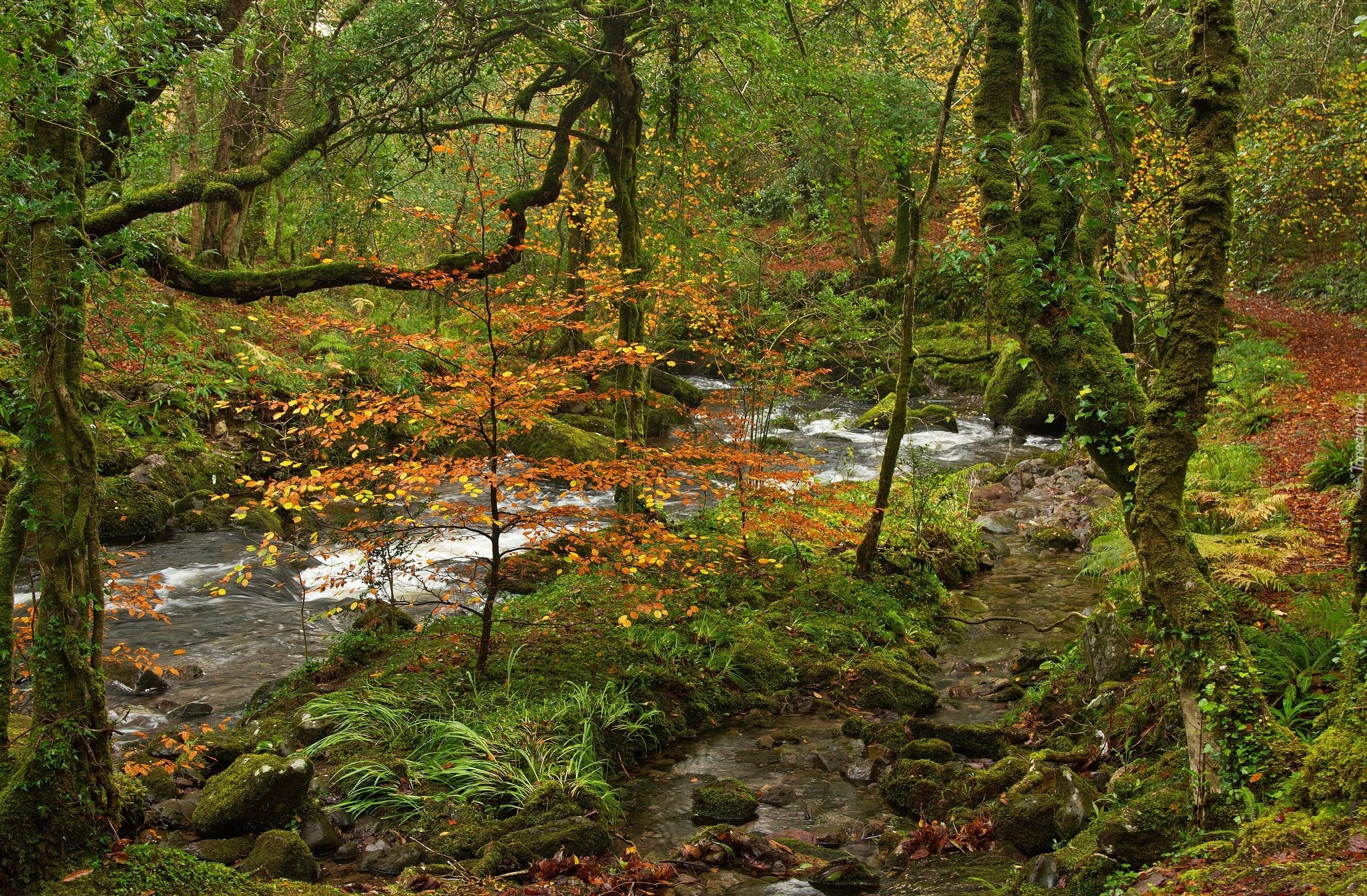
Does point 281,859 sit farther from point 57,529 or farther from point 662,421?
point 662,421

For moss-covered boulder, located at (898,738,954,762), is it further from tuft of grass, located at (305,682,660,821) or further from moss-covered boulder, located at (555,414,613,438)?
moss-covered boulder, located at (555,414,613,438)

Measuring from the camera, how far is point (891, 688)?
778cm

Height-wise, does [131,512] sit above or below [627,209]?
below

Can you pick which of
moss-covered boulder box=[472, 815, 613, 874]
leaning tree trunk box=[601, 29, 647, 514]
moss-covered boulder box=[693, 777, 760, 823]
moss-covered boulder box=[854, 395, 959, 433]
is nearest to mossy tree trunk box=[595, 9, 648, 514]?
leaning tree trunk box=[601, 29, 647, 514]

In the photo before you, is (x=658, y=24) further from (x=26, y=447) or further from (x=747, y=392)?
(x=26, y=447)

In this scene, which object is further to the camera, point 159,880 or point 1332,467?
point 1332,467

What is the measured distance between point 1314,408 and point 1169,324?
10527 millimetres

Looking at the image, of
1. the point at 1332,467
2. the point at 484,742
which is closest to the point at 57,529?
the point at 484,742

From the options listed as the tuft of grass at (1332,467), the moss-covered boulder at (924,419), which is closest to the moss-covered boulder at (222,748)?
the tuft of grass at (1332,467)

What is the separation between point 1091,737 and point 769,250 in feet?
29.2

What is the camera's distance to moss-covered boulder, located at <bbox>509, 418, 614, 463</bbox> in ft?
47.6

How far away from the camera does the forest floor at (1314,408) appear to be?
7.38 meters

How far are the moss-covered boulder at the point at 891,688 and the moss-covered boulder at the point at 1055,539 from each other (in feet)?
17.1

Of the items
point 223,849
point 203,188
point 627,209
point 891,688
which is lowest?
point 891,688
